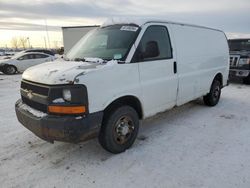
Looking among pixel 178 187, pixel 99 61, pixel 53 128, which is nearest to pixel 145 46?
pixel 99 61

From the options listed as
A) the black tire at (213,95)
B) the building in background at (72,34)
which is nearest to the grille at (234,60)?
the black tire at (213,95)

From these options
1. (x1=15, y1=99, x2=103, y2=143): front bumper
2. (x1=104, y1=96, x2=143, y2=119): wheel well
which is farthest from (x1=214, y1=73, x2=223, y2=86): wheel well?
(x1=15, y1=99, x2=103, y2=143): front bumper

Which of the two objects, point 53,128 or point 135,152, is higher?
point 53,128

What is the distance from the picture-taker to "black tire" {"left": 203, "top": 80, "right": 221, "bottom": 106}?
616cm

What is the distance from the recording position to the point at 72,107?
9.62 feet

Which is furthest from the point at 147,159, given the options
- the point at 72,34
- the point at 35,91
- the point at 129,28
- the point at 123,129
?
the point at 72,34

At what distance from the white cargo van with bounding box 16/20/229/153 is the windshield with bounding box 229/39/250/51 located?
241 inches

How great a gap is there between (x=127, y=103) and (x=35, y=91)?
1405 mm

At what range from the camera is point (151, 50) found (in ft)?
12.6

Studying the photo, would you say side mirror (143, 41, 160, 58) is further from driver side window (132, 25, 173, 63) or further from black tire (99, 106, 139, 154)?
black tire (99, 106, 139, 154)

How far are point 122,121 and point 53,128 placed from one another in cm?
110

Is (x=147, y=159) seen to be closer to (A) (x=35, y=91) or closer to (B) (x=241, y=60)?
(A) (x=35, y=91)

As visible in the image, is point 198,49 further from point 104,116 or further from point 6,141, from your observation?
point 6,141

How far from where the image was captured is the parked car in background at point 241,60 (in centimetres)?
966
